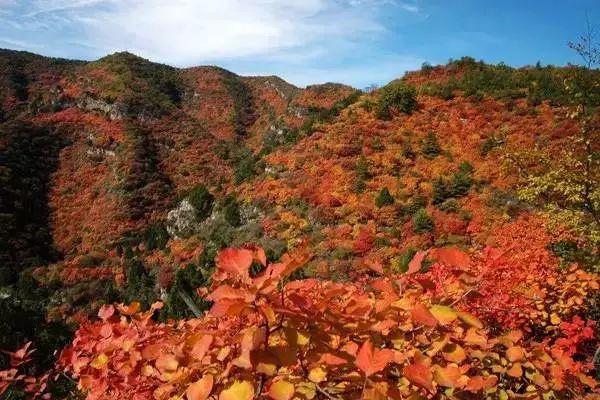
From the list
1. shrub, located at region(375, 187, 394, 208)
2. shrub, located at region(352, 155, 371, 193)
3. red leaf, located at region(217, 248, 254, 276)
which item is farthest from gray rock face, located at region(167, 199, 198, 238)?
red leaf, located at region(217, 248, 254, 276)

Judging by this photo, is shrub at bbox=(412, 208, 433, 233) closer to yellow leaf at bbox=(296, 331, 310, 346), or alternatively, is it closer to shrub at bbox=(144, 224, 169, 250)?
shrub at bbox=(144, 224, 169, 250)

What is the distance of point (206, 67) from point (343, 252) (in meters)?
74.6

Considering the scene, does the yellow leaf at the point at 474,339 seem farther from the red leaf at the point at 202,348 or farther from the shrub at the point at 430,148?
the shrub at the point at 430,148

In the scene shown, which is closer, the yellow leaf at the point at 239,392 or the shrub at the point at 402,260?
the yellow leaf at the point at 239,392

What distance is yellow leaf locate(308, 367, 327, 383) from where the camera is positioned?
59.0 inches

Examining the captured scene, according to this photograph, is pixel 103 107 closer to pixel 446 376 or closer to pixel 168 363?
pixel 168 363

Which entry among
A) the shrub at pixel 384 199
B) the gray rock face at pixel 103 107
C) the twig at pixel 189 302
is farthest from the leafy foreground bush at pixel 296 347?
the gray rock face at pixel 103 107

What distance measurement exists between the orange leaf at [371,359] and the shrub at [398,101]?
29.5m

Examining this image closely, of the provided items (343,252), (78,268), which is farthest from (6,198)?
(343,252)

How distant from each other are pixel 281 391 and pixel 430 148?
2522cm

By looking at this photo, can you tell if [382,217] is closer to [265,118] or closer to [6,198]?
[6,198]

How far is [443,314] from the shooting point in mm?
1653

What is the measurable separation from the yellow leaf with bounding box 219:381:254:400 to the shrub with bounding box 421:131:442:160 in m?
24.7

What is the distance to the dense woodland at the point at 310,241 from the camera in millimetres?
1643
